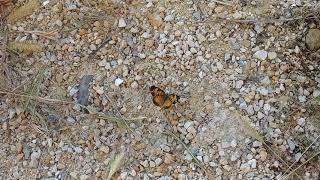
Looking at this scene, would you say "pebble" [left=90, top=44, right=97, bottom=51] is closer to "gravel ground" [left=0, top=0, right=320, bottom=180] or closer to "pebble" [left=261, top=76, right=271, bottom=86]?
"gravel ground" [left=0, top=0, right=320, bottom=180]

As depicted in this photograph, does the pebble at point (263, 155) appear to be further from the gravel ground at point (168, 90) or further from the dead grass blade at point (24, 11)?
the dead grass blade at point (24, 11)

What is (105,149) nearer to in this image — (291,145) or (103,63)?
(103,63)

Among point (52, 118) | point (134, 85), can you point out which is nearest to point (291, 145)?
point (134, 85)

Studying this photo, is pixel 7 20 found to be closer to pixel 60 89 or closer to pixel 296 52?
pixel 60 89

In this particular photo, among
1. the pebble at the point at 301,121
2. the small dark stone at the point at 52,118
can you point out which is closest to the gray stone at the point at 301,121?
the pebble at the point at 301,121

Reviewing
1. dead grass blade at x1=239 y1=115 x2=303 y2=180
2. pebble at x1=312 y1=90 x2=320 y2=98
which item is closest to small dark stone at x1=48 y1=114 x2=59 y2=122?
dead grass blade at x1=239 y1=115 x2=303 y2=180

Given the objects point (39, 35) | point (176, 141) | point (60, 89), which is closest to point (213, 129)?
point (176, 141)
